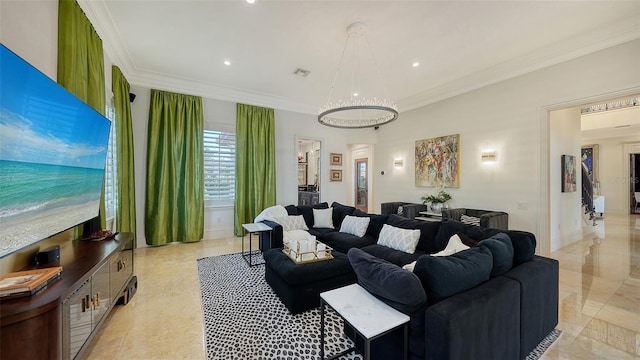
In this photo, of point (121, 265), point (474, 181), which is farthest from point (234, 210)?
point (474, 181)

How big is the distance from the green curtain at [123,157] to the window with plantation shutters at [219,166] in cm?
133

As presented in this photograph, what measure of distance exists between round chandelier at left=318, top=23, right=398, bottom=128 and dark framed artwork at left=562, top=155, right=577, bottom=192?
3402 mm

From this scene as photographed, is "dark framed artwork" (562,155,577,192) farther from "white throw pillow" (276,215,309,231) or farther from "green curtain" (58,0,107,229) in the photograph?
"green curtain" (58,0,107,229)

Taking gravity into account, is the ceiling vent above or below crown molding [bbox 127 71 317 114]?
above

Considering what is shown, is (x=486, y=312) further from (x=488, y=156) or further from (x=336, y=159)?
(x=336, y=159)

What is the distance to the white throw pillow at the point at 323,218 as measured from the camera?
4.75 m

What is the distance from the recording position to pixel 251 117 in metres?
5.71

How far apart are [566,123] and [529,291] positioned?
4.86m

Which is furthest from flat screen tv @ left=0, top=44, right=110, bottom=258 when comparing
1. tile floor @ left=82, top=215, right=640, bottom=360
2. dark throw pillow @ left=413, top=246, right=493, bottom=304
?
dark throw pillow @ left=413, top=246, right=493, bottom=304

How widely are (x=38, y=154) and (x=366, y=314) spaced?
2260 millimetres

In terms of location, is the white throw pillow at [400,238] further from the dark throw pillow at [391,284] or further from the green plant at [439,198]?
the green plant at [439,198]

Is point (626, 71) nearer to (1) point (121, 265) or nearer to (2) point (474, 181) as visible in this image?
(2) point (474, 181)

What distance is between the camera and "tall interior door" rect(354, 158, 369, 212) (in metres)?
9.61

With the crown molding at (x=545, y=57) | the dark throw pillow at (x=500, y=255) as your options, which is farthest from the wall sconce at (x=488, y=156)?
the dark throw pillow at (x=500, y=255)
